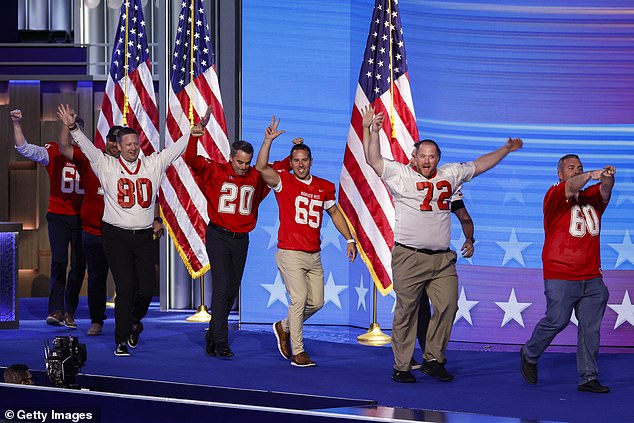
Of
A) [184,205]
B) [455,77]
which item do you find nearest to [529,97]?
[455,77]

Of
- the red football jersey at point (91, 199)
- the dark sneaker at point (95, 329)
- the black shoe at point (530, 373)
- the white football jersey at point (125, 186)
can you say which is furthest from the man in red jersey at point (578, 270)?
the red football jersey at point (91, 199)

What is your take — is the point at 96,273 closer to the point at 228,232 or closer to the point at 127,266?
the point at 127,266

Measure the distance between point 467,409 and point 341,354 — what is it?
2.70 meters

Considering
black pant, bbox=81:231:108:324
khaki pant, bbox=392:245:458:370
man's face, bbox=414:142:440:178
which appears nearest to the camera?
man's face, bbox=414:142:440:178

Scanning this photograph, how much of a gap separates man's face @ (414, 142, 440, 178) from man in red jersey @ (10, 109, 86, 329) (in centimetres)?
423

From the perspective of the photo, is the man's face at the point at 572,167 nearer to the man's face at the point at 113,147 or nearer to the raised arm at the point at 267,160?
the raised arm at the point at 267,160

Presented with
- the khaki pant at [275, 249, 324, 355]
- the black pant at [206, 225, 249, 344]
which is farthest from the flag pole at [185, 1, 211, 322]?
the khaki pant at [275, 249, 324, 355]

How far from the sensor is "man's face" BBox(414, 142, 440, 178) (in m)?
7.64

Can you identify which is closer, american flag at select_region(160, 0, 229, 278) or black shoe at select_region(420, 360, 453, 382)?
black shoe at select_region(420, 360, 453, 382)

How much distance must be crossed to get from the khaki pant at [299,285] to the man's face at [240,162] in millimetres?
743

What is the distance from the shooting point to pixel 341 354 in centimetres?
927

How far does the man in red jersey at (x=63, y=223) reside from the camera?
10.6 m

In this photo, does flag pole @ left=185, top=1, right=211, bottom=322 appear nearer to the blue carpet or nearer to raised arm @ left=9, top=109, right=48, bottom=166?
the blue carpet

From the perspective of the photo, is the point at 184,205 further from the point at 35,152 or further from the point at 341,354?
the point at 341,354
